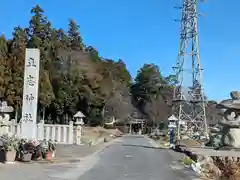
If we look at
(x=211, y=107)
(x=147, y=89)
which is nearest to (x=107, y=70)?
(x=211, y=107)

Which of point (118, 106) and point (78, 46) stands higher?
point (78, 46)

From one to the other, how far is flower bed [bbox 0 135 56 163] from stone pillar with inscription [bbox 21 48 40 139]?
141 centimetres

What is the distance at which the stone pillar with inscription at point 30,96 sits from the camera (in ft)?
61.4

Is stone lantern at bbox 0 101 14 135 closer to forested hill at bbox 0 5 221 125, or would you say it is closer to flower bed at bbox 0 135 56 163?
flower bed at bbox 0 135 56 163

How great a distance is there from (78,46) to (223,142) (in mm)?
73803

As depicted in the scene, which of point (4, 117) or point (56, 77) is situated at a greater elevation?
point (56, 77)

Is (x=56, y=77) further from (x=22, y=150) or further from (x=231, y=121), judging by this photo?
(x=22, y=150)

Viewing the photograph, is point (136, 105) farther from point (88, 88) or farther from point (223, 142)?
point (223, 142)

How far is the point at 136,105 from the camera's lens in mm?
109562

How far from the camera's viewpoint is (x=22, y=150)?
1642 centimetres

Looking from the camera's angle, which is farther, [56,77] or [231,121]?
[56,77]

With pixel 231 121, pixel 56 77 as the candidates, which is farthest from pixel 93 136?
pixel 231 121

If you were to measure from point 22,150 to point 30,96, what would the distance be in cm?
317

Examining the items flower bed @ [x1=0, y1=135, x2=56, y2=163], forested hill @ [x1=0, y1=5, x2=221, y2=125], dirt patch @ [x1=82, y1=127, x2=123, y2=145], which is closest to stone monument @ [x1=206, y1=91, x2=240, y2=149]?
flower bed @ [x1=0, y1=135, x2=56, y2=163]
